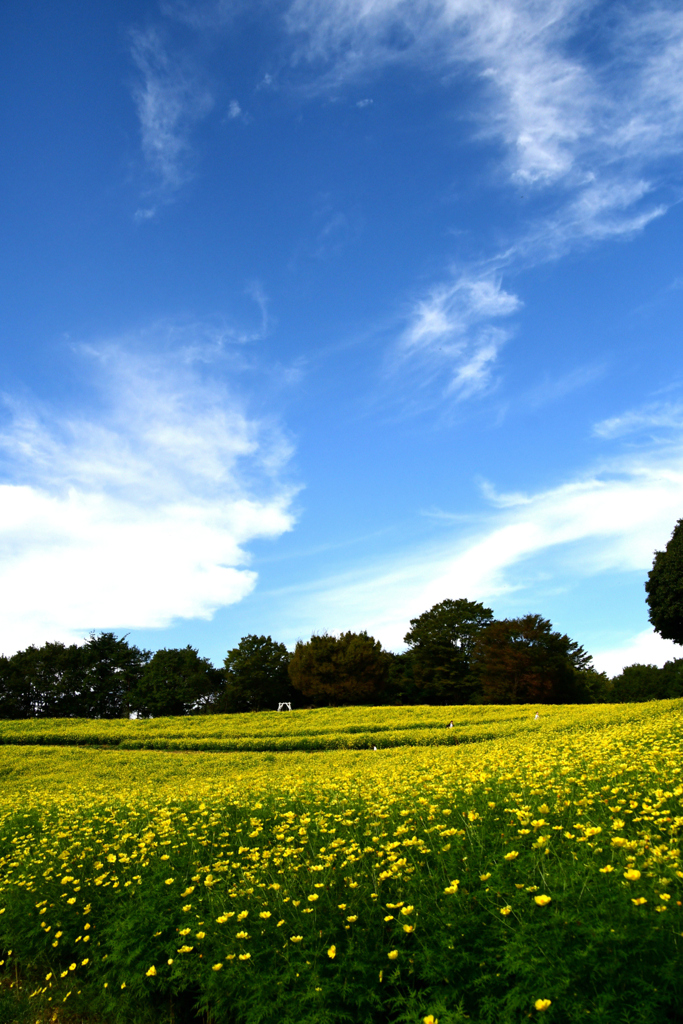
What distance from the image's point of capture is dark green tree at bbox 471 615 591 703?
45.9m

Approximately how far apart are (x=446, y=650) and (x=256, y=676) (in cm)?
1737

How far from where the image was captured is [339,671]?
4766 centimetres

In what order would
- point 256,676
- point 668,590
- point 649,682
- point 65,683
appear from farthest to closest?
point 65,683 → point 256,676 → point 649,682 → point 668,590

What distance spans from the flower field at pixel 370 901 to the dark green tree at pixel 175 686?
46.7 metres

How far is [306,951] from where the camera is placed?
13.0 ft

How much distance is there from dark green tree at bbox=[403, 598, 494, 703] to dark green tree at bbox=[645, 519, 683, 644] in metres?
20.5

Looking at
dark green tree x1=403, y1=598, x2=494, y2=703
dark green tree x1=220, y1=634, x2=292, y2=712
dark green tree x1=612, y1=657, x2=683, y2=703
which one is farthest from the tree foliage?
dark green tree x1=612, y1=657, x2=683, y2=703

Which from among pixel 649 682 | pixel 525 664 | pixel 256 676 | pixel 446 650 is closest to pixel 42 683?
pixel 256 676

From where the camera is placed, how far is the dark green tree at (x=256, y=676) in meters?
52.7

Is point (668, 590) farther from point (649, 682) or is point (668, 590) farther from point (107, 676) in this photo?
point (107, 676)

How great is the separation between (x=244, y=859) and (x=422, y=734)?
16.3 metres

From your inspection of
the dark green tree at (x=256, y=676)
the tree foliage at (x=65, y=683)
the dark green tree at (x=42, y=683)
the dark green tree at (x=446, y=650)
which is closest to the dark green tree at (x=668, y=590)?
the dark green tree at (x=446, y=650)

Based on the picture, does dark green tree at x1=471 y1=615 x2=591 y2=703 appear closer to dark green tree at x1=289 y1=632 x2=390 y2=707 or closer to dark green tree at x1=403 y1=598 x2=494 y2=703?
dark green tree at x1=403 y1=598 x2=494 y2=703

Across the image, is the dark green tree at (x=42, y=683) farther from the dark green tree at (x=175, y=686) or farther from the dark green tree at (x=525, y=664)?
the dark green tree at (x=525, y=664)
